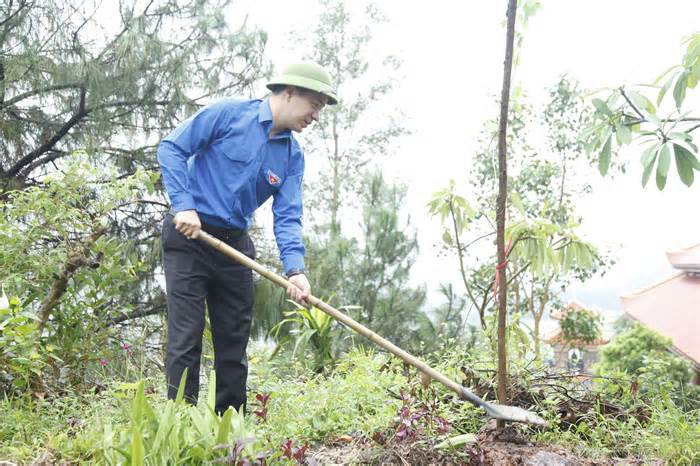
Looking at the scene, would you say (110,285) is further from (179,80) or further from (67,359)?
(179,80)

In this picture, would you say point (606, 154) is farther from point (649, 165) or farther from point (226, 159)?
point (226, 159)

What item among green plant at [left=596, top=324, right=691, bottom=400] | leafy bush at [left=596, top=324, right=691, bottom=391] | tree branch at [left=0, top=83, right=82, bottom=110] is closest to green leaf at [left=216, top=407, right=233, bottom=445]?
tree branch at [left=0, top=83, right=82, bottom=110]

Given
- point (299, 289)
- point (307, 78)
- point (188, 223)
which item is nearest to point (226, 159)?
point (188, 223)

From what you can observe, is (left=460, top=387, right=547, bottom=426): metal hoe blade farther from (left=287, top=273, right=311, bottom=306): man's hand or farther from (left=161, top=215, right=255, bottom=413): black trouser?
(left=161, top=215, right=255, bottom=413): black trouser

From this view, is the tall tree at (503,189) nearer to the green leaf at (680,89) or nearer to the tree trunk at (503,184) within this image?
the tree trunk at (503,184)

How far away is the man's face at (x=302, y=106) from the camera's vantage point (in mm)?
2600

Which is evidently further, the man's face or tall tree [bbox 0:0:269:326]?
tall tree [bbox 0:0:269:326]

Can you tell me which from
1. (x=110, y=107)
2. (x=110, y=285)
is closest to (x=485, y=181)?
(x=110, y=107)

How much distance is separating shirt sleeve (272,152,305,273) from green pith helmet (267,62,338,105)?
424 mm

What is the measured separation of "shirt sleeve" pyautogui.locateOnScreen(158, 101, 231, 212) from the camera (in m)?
2.51

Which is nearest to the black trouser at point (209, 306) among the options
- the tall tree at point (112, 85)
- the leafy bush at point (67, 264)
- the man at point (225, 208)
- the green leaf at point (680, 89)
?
the man at point (225, 208)

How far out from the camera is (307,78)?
2539 millimetres

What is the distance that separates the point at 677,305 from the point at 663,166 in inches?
290

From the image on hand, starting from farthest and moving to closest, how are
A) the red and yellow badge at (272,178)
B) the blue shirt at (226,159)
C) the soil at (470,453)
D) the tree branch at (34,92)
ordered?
1. the tree branch at (34,92)
2. the red and yellow badge at (272,178)
3. the blue shirt at (226,159)
4. the soil at (470,453)
